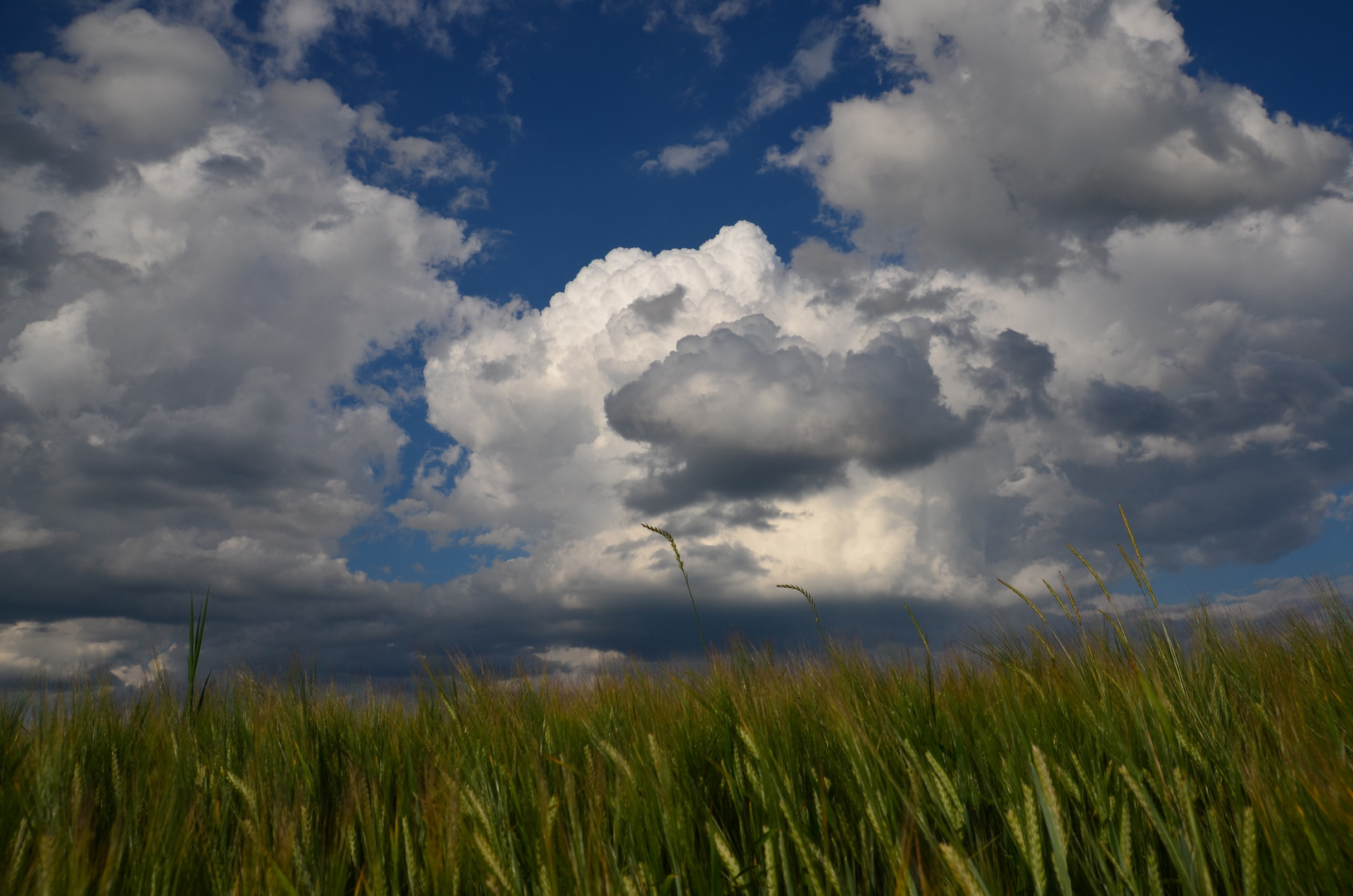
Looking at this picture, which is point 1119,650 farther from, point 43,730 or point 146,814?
point 43,730

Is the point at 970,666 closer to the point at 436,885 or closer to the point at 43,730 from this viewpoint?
the point at 436,885

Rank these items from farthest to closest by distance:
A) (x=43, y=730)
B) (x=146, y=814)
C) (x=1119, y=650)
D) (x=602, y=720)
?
1. (x=602, y=720)
2. (x=43, y=730)
3. (x=1119, y=650)
4. (x=146, y=814)

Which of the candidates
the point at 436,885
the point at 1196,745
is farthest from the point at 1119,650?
the point at 436,885

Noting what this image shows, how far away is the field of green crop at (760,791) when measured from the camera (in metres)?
1.55

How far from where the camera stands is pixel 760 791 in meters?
1.92

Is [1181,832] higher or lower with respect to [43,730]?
lower

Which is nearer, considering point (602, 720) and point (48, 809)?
point (48, 809)

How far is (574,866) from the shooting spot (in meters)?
1.53

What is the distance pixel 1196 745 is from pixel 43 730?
3976 millimetres

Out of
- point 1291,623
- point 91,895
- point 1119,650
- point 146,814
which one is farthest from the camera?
point 1291,623

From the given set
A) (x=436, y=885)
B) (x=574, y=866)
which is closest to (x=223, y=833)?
(x=436, y=885)

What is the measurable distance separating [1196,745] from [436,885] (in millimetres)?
2053

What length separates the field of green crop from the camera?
1.55 metres

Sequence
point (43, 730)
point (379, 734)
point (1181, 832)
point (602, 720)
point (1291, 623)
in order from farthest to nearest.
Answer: point (1291, 623) → point (379, 734) → point (602, 720) → point (43, 730) → point (1181, 832)
